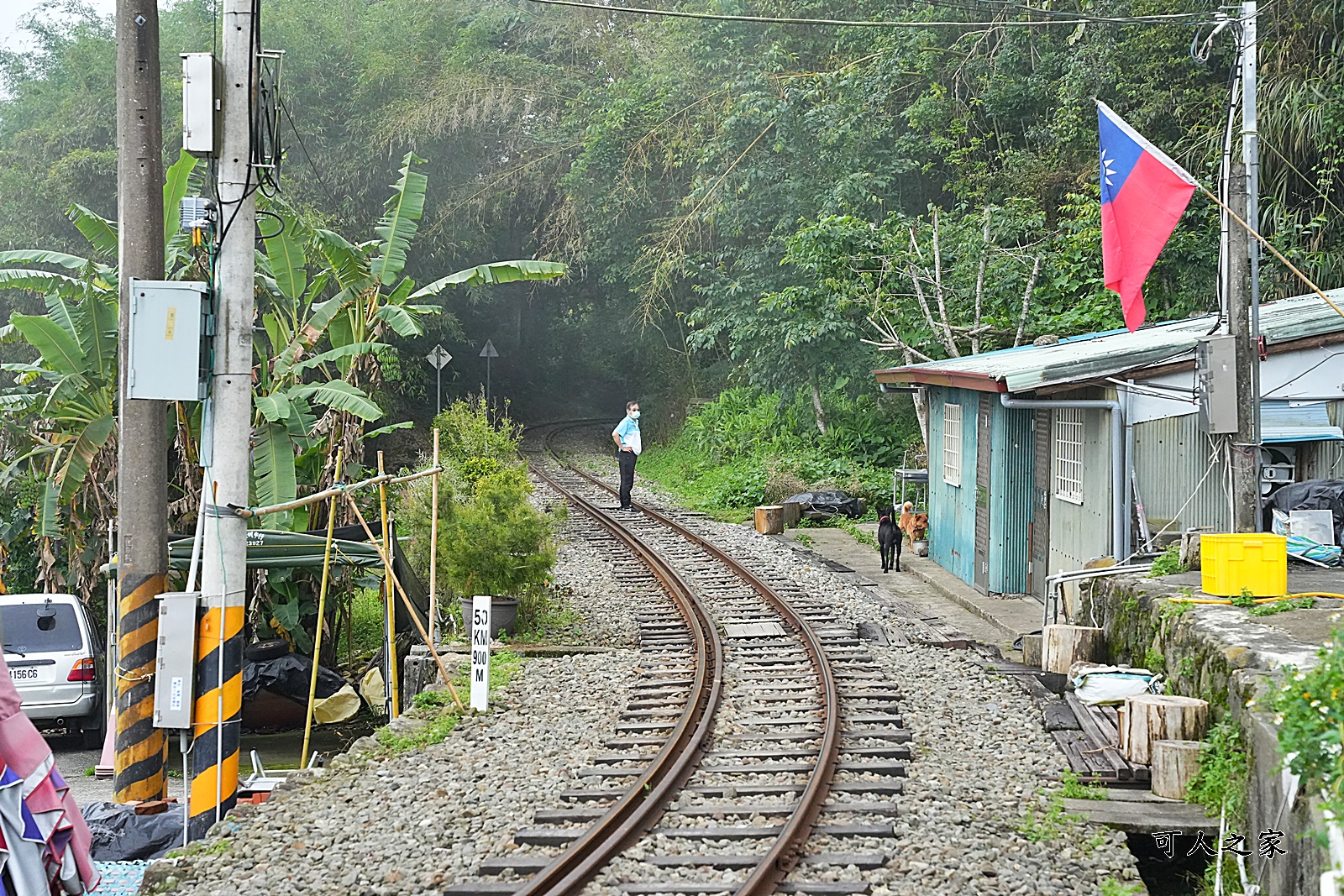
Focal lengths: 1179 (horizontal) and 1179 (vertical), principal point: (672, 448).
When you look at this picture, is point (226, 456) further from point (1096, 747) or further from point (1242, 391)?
point (1242, 391)

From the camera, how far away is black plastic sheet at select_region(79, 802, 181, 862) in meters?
6.91

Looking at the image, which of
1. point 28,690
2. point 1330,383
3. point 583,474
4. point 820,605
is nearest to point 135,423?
point 28,690

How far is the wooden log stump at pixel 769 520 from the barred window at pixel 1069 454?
682 cm

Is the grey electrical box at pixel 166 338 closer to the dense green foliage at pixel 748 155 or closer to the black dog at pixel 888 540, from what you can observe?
the black dog at pixel 888 540

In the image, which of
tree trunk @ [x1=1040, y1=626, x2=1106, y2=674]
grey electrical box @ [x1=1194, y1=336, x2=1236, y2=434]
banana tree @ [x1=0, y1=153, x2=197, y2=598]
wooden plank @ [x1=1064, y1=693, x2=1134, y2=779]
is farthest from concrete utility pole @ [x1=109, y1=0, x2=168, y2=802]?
grey electrical box @ [x1=1194, y1=336, x2=1236, y2=434]

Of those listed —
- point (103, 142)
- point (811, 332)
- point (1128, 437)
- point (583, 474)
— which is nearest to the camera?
point (1128, 437)

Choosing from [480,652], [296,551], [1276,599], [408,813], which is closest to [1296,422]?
[1276,599]

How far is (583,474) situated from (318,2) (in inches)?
675

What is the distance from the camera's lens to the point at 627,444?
746 inches

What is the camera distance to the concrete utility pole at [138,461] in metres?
7.19

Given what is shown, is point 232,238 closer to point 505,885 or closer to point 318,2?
point 505,885

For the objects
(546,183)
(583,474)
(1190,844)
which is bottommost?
(1190,844)

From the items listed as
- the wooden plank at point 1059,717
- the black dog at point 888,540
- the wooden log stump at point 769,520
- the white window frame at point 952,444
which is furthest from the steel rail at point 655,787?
the wooden log stump at point 769,520

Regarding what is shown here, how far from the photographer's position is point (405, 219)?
1211cm
